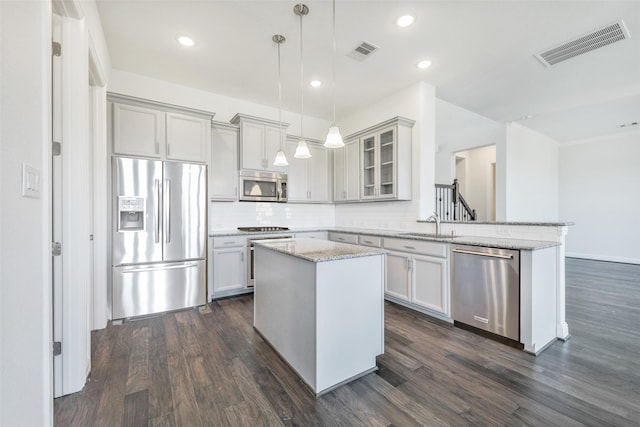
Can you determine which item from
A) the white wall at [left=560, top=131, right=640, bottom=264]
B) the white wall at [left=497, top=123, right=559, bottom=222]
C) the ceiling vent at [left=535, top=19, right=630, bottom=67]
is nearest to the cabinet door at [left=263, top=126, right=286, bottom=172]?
the ceiling vent at [left=535, top=19, right=630, bottom=67]

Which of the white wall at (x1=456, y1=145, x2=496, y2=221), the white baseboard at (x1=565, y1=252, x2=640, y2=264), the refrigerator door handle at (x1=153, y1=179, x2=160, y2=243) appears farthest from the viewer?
the white wall at (x1=456, y1=145, x2=496, y2=221)

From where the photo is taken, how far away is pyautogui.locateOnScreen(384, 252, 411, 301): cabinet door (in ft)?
11.0

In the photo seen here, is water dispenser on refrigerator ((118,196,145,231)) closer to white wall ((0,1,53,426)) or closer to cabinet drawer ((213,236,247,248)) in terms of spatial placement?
cabinet drawer ((213,236,247,248))

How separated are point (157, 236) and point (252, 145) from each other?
178cm

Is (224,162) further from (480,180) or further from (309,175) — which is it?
(480,180)

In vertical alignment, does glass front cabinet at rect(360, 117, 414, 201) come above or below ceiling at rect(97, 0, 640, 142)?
below

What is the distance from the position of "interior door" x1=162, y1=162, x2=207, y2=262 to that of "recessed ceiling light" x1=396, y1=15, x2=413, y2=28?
2.63 metres

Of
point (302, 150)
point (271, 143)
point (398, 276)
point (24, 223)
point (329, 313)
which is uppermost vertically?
point (271, 143)

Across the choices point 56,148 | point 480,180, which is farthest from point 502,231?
point 480,180

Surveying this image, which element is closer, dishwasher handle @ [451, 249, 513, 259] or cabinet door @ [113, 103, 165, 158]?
dishwasher handle @ [451, 249, 513, 259]

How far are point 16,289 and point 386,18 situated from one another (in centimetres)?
310

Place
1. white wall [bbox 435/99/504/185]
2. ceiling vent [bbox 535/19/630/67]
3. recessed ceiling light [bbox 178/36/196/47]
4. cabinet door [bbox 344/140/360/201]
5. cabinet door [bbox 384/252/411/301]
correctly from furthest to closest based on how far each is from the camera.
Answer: white wall [bbox 435/99/504/185], cabinet door [bbox 344/140/360/201], cabinet door [bbox 384/252/411/301], recessed ceiling light [bbox 178/36/196/47], ceiling vent [bbox 535/19/630/67]

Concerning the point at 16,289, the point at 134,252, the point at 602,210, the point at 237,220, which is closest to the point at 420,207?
the point at 237,220

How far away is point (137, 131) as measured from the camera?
3.17 meters
